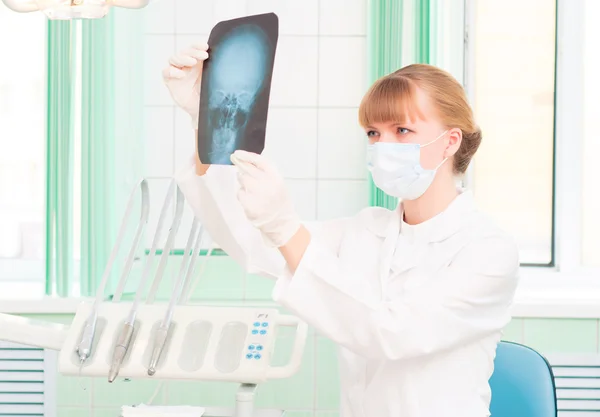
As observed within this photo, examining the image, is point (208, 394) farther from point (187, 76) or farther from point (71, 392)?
point (187, 76)

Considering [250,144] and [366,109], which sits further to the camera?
[366,109]

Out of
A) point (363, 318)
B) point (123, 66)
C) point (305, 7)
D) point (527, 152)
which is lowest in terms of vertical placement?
point (363, 318)

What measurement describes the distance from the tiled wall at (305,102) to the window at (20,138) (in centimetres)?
52

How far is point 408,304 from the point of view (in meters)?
1.48

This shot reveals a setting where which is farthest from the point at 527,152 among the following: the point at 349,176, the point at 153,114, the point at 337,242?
the point at 337,242

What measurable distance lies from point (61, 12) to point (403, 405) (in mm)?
949

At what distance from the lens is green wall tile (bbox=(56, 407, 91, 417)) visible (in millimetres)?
2777

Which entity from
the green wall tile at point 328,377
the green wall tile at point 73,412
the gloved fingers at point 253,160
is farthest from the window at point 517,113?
the gloved fingers at point 253,160

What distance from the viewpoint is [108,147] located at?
2684 mm

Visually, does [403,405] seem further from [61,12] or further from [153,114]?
[153,114]

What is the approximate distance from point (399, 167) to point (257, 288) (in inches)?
51.0

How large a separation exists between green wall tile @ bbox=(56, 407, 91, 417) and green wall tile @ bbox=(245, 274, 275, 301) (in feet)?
1.98

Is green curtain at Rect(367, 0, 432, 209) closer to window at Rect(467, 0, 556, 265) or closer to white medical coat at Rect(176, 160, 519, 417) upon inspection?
window at Rect(467, 0, 556, 265)

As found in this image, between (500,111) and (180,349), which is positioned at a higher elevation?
(500,111)
